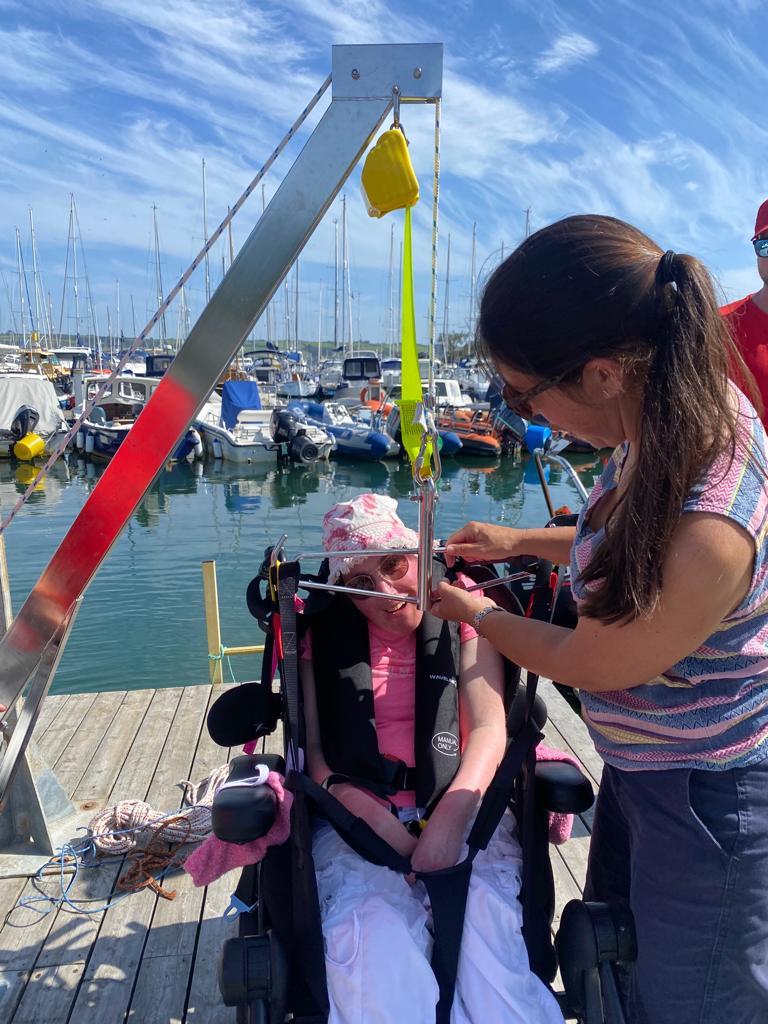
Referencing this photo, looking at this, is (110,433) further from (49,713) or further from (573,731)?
(573,731)

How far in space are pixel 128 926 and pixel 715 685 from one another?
6.45ft

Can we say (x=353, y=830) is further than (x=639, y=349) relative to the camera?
Yes

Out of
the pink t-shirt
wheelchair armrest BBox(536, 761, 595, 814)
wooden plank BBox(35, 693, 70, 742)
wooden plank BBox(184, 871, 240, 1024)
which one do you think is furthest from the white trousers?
wooden plank BBox(35, 693, 70, 742)

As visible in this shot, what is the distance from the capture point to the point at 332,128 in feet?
5.50

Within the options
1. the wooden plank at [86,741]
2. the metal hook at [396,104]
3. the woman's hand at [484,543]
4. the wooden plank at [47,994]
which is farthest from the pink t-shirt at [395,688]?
the wooden plank at [86,741]

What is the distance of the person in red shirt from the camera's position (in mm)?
1843

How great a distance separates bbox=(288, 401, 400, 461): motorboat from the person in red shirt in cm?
1986

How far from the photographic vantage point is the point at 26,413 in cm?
2134

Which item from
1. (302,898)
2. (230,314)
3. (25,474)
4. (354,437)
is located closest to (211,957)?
(302,898)

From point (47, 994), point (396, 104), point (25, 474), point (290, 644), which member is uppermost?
point (396, 104)

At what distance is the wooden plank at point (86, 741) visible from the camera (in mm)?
3023

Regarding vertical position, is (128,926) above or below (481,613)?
below

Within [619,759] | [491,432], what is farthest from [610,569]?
[491,432]

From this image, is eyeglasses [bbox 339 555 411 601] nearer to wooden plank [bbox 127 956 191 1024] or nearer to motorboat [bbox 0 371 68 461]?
wooden plank [bbox 127 956 191 1024]
